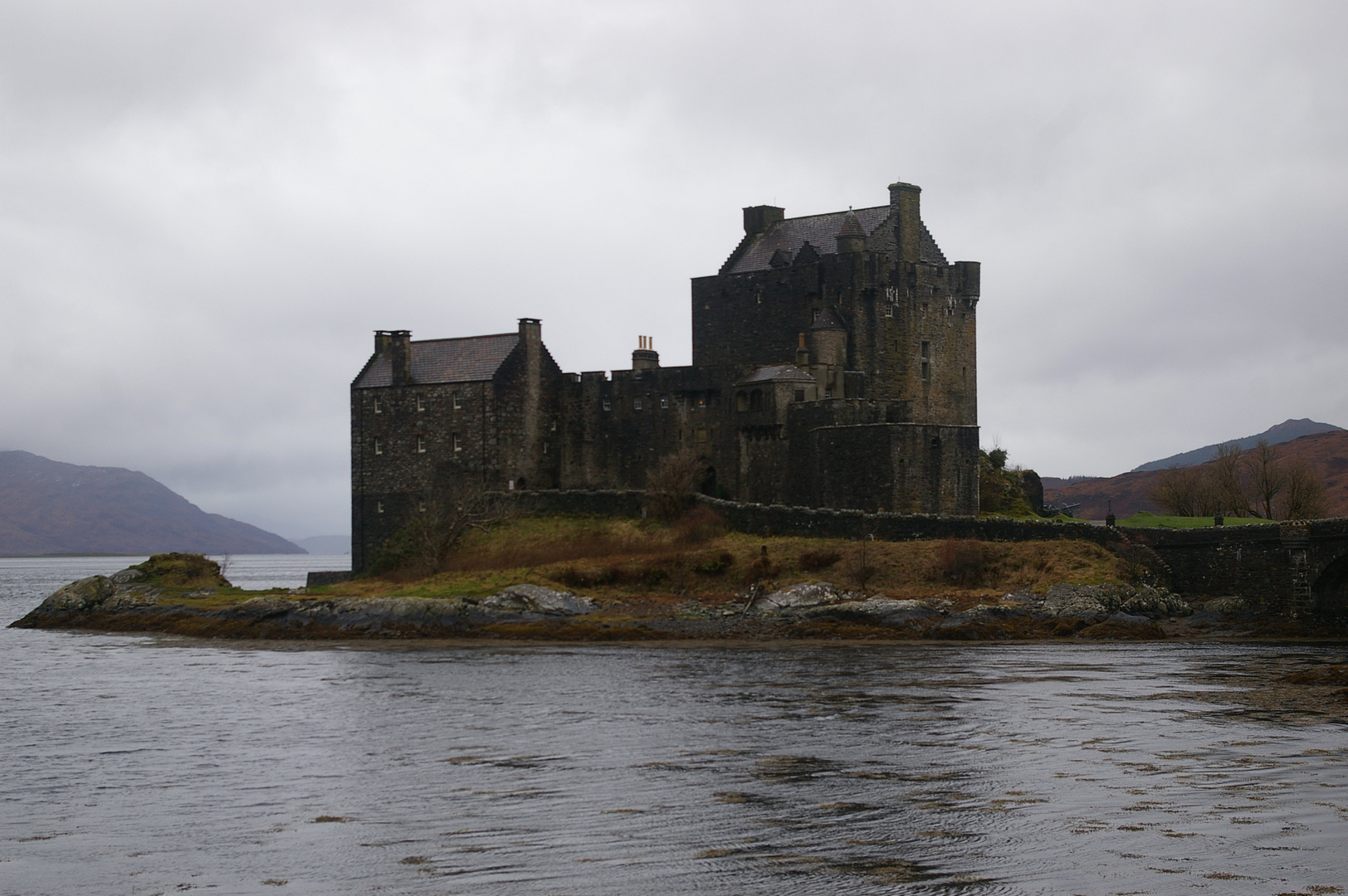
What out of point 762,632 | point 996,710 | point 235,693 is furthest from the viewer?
point 762,632

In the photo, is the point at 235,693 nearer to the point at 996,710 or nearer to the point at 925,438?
the point at 996,710

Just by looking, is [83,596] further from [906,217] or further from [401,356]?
[906,217]

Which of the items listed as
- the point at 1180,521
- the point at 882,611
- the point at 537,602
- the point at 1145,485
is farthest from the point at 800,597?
the point at 1145,485

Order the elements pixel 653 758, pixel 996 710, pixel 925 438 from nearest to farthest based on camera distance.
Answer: pixel 653 758, pixel 996 710, pixel 925 438

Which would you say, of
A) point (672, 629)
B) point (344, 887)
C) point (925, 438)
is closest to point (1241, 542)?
point (925, 438)

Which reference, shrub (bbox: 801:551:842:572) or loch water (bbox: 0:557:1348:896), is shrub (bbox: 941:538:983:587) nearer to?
shrub (bbox: 801:551:842:572)

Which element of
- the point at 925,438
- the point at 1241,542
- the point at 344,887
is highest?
the point at 925,438

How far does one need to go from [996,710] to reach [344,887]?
1492 centimetres

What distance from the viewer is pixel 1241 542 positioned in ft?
141

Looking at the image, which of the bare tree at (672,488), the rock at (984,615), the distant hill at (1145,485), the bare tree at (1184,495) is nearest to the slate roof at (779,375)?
the bare tree at (672,488)

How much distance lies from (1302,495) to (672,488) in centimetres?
2967

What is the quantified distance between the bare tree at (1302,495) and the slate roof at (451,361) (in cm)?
3341

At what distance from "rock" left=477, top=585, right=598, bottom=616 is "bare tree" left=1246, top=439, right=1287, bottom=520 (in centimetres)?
3347

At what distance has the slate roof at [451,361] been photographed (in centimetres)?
5869
